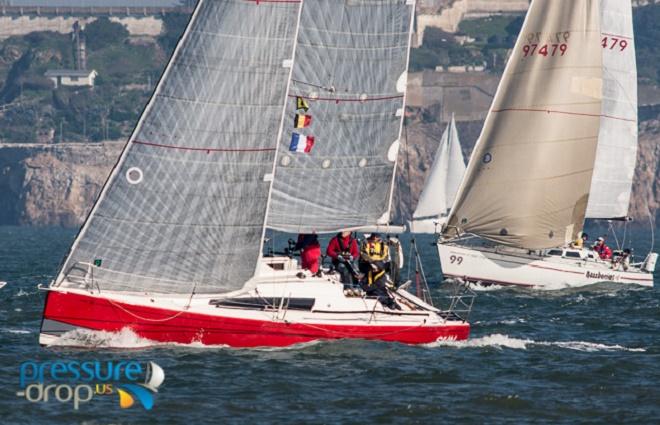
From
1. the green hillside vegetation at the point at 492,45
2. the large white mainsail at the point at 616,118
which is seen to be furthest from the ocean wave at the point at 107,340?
the green hillside vegetation at the point at 492,45

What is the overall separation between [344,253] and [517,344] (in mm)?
3216

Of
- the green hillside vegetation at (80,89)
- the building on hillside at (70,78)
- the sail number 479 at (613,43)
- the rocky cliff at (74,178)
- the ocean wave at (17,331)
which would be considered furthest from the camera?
the building on hillside at (70,78)

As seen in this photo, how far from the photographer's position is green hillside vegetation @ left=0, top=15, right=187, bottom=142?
154 meters

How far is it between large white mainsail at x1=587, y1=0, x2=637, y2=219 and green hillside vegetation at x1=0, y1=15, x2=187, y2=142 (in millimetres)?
109262

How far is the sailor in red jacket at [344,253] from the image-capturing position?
24.9 m

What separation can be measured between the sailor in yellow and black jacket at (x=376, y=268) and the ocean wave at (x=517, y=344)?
3.70 feet

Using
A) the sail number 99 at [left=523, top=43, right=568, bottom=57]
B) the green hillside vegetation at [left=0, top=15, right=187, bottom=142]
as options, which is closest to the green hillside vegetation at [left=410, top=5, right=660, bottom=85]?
the green hillside vegetation at [left=0, top=15, right=187, bottom=142]

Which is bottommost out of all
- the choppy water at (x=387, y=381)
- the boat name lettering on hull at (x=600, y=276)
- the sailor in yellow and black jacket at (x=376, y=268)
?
the boat name lettering on hull at (x=600, y=276)

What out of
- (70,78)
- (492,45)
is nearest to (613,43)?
(70,78)

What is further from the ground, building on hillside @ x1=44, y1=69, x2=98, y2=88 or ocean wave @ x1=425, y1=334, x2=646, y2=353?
ocean wave @ x1=425, y1=334, x2=646, y2=353

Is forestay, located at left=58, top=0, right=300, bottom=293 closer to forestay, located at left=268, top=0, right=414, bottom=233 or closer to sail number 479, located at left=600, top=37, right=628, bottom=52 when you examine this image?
forestay, located at left=268, top=0, right=414, bottom=233

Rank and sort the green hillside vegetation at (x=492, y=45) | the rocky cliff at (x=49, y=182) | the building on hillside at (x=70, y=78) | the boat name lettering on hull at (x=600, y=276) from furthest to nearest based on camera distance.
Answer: the green hillside vegetation at (x=492, y=45)
the building on hillside at (x=70, y=78)
the rocky cliff at (x=49, y=182)
the boat name lettering on hull at (x=600, y=276)

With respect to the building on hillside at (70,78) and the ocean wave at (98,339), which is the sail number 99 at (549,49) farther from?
the building on hillside at (70,78)

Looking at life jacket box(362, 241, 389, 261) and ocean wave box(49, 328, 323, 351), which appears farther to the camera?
life jacket box(362, 241, 389, 261)
